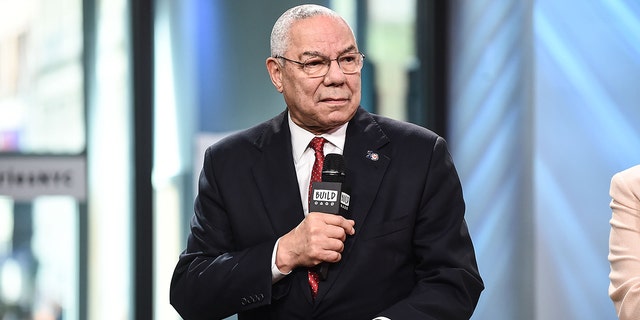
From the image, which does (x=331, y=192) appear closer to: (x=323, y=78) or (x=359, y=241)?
(x=359, y=241)

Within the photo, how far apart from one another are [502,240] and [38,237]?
7.62 feet

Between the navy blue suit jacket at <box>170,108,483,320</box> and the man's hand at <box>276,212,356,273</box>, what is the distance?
12cm

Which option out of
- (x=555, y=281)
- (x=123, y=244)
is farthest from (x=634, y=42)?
(x=123, y=244)

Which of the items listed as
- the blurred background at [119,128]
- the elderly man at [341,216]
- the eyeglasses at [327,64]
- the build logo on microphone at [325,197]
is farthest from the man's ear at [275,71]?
the blurred background at [119,128]

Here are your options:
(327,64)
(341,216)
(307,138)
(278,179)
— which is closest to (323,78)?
(327,64)

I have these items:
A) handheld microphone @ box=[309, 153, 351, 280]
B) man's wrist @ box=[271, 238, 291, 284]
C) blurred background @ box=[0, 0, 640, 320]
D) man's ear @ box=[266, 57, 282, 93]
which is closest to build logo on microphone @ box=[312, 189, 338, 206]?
handheld microphone @ box=[309, 153, 351, 280]

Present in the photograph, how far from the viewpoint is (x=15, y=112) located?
5355mm

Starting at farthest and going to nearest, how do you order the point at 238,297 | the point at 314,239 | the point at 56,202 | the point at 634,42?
the point at 56,202, the point at 634,42, the point at 238,297, the point at 314,239

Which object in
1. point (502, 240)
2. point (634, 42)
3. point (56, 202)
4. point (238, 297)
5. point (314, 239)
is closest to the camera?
point (314, 239)

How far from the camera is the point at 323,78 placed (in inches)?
107

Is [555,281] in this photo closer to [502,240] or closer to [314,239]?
[502,240]

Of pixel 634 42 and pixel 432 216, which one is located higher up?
pixel 634 42

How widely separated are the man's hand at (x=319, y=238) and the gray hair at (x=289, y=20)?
542 mm

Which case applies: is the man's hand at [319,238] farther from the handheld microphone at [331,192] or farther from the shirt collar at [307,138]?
the shirt collar at [307,138]
